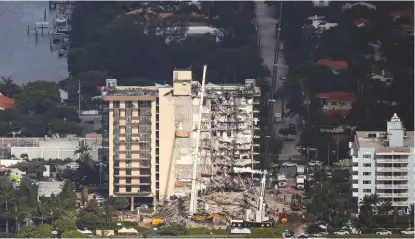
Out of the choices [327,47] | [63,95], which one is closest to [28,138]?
[63,95]

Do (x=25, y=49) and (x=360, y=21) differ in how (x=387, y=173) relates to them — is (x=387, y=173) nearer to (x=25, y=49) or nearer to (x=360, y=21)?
(x=360, y=21)

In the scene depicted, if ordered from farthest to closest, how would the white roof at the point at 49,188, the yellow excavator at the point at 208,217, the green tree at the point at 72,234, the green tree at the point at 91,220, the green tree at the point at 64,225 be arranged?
the white roof at the point at 49,188, the yellow excavator at the point at 208,217, the green tree at the point at 91,220, the green tree at the point at 64,225, the green tree at the point at 72,234

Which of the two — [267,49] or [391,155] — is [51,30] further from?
[391,155]

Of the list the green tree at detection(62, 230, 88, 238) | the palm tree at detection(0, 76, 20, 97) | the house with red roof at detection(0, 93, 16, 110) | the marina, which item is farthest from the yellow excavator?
the marina

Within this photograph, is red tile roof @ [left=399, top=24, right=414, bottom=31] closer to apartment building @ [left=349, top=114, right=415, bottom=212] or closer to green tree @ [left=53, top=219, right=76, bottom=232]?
apartment building @ [left=349, top=114, right=415, bottom=212]

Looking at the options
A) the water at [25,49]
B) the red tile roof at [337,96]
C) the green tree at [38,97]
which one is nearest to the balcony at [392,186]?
the red tile roof at [337,96]

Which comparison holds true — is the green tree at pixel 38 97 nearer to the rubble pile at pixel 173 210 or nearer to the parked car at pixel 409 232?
the rubble pile at pixel 173 210

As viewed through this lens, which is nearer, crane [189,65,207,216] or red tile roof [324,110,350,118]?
crane [189,65,207,216]
